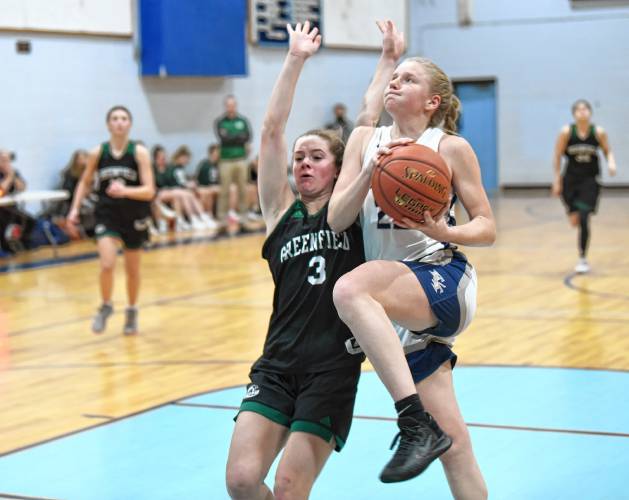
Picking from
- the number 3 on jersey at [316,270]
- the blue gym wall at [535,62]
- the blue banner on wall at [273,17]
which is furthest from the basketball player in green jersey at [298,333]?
the blue gym wall at [535,62]

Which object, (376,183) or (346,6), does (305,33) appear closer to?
(376,183)

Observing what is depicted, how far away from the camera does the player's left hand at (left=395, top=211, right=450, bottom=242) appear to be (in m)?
3.47

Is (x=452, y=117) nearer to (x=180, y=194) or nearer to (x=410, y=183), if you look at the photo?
(x=410, y=183)

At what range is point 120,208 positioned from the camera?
8578 mm

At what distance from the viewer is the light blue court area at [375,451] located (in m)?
4.78

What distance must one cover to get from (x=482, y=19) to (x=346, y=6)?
3.82m

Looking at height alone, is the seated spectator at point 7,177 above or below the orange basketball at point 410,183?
below

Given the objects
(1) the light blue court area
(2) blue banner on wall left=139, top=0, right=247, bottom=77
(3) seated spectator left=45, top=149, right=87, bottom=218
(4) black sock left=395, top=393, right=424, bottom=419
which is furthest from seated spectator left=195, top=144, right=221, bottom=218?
(4) black sock left=395, top=393, right=424, bottom=419

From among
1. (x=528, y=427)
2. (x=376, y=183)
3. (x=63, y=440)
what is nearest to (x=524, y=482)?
(x=528, y=427)

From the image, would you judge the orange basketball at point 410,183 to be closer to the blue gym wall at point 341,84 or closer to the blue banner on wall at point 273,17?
the blue gym wall at point 341,84

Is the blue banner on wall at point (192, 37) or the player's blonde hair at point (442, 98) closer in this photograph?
the player's blonde hair at point (442, 98)

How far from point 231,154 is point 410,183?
14171 millimetres

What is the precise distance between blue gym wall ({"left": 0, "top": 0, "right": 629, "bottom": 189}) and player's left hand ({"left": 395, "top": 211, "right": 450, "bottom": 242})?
12879 millimetres

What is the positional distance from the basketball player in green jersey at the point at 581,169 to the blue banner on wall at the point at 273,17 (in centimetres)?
935
